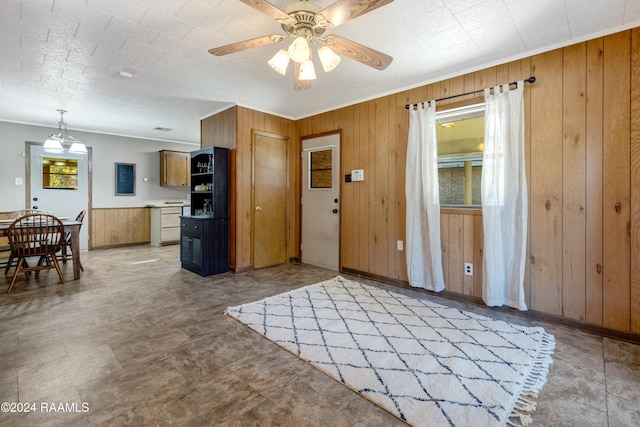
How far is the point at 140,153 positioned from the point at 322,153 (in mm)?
4687

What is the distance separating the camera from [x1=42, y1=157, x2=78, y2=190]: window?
5758 millimetres

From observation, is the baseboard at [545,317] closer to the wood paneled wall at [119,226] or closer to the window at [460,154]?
the window at [460,154]

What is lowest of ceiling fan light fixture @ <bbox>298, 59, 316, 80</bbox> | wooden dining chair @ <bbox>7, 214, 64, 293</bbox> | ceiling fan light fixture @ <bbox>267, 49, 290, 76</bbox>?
wooden dining chair @ <bbox>7, 214, 64, 293</bbox>

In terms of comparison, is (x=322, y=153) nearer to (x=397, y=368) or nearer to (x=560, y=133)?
(x=560, y=133)

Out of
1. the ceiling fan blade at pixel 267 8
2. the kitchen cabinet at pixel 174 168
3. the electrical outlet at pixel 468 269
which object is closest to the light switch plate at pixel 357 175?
the electrical outlet at pixel 468 269

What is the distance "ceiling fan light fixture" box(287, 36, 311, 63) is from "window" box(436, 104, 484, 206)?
207 centimetres

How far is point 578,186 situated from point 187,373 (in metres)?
3.38

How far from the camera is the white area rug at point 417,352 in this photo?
161 centimetres

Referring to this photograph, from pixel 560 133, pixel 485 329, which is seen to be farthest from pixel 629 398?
pixel 560 133

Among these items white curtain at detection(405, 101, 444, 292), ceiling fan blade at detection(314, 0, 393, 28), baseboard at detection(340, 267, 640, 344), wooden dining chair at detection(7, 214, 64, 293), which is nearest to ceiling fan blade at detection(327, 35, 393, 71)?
ceiling fan blade at detection(314, 0, 393, 28)

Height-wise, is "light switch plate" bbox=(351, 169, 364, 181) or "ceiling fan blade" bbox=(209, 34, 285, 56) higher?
"ceiling fan blade" bbox=(209, 34, 285, 56)

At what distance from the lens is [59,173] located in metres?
5.89

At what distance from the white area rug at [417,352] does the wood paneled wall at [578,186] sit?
55 centimetres

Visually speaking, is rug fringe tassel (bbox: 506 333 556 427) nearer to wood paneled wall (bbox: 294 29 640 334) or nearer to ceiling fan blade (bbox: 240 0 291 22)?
wood paneled wall (bbox: 294 29 640 334)
